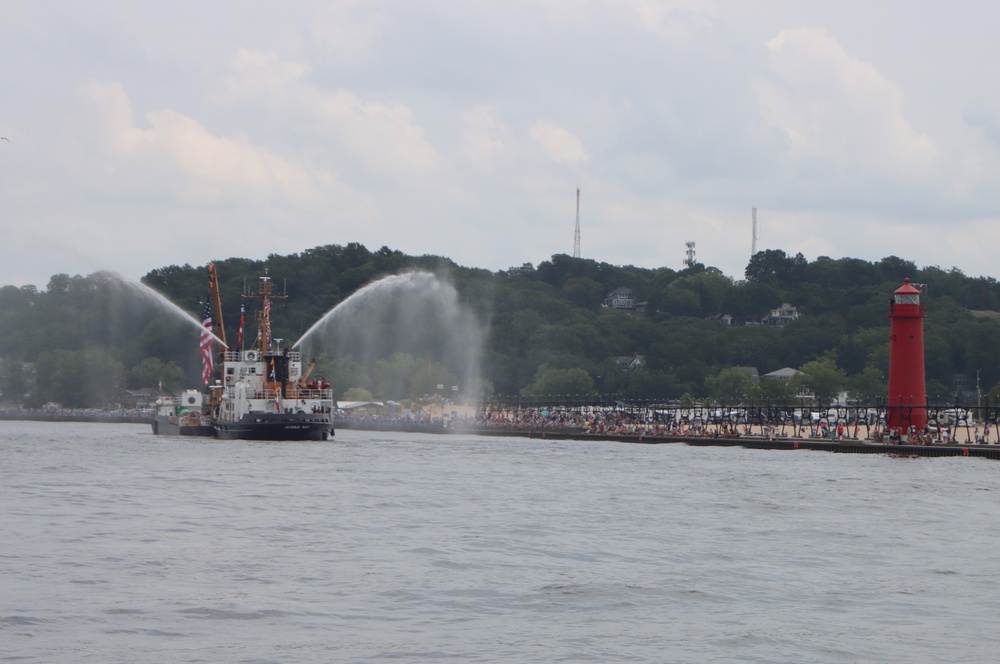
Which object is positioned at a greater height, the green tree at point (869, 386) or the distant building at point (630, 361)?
the distant building at point (630, 361)

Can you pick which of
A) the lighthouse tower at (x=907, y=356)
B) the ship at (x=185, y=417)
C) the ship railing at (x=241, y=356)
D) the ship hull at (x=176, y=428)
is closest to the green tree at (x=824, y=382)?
the lighthouse tower at (x=907, y=356)

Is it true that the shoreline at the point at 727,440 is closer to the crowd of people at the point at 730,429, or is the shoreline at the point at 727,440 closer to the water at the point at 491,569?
the crowd of people at the point at 730,429

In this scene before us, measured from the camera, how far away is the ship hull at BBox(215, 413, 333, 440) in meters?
78.4

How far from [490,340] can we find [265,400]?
82854mm

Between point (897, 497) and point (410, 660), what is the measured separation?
97.7 ft

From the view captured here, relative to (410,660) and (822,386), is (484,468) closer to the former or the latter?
(410,660)

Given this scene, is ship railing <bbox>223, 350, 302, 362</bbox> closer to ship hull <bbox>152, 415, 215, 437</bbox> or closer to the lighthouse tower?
ship hull <bbox>152, 415, 215, 437</bbox>

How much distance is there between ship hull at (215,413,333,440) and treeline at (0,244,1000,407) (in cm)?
6549

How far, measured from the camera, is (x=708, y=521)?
36.5 m

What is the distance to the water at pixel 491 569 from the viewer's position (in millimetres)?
20281

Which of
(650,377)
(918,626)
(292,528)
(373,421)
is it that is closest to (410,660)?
(918,626)

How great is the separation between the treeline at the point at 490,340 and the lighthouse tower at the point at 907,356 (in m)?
64.1

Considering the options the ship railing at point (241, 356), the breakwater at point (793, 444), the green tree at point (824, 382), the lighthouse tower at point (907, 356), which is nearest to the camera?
the breakwater at point (793, 444)

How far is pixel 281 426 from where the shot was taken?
258 feet
